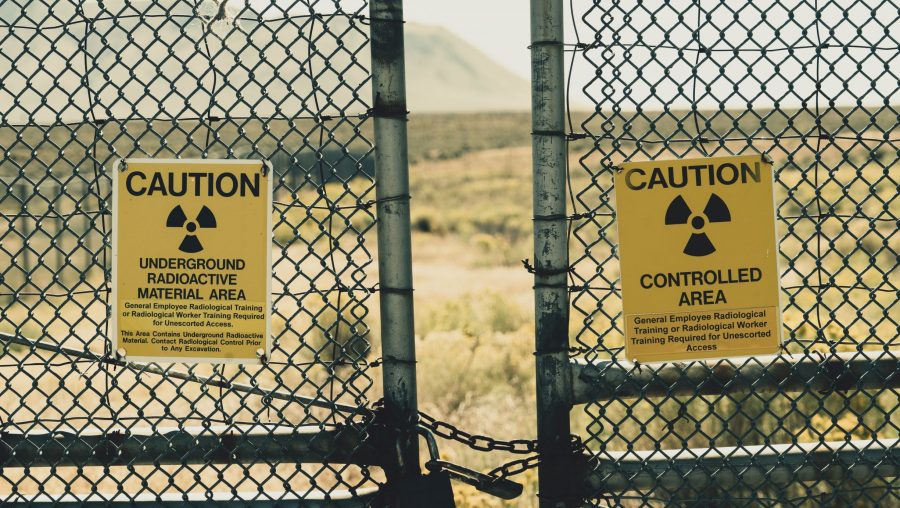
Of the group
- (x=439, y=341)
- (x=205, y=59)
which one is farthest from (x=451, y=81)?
(x=205, y=59)

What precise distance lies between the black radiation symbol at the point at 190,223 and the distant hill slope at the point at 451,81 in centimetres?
16537

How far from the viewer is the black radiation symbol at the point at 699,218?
252 cm

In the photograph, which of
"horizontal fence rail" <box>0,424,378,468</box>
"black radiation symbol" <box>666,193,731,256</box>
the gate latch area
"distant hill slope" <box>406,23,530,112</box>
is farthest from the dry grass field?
"distant hill slope" <box>406,23,530,112</box>

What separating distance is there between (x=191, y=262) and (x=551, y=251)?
102 cm

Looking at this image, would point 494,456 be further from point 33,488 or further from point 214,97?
point 214,97

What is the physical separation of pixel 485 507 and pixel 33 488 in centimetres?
303

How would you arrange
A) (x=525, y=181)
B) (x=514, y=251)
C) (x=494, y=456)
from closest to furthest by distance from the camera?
(x=494, y=456) → (x=514, y=251) → (x=525, y=181)

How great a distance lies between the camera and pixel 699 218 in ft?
8.28

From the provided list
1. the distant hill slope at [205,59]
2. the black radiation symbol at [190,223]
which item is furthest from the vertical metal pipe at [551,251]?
the black radiation symbol at [190,223]

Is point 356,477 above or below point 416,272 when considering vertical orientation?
below

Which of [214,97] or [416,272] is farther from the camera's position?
[416,272]

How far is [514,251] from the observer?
1956 centimetres

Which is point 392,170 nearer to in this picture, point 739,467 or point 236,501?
point 236,501

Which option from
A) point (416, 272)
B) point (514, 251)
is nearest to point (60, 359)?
point (416, 272)
